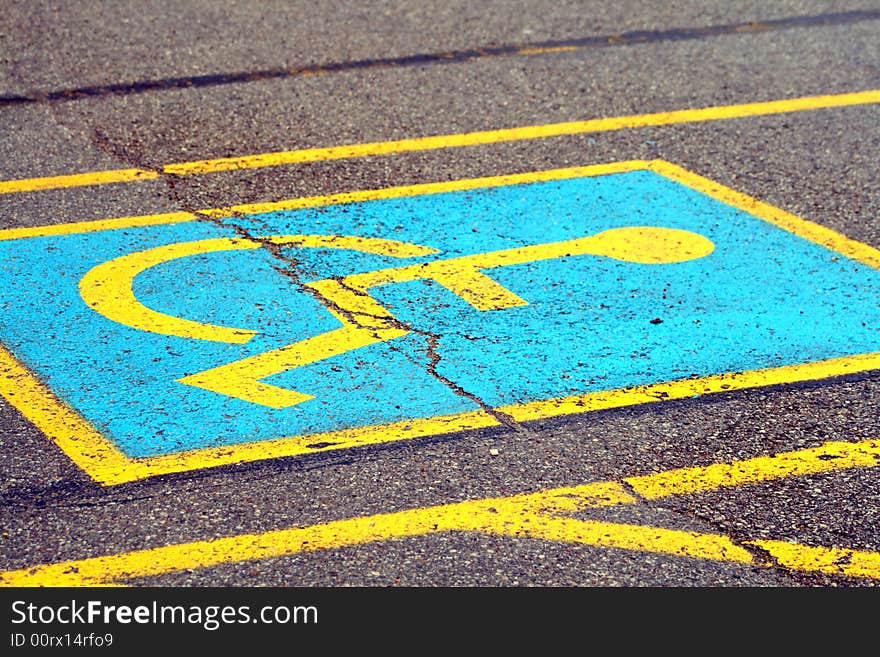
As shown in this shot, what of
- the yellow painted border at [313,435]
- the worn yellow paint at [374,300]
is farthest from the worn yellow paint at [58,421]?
the worn yellow paint at [374,300]

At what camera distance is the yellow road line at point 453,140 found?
665 centimetres

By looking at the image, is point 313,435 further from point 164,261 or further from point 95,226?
point 95,226

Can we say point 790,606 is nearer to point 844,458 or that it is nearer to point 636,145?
point 844,458

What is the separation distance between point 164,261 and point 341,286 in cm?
82

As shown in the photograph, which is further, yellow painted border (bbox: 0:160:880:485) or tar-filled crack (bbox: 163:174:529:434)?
tar-filled crack (bbox: 163:174:529:434)

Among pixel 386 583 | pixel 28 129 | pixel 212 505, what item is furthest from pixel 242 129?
pixel 386 583

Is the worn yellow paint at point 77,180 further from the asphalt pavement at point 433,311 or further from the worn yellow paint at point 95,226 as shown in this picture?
the worn yellow paint at point 95,226

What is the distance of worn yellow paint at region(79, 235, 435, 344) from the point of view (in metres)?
5.11

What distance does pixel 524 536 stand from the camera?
3.93m

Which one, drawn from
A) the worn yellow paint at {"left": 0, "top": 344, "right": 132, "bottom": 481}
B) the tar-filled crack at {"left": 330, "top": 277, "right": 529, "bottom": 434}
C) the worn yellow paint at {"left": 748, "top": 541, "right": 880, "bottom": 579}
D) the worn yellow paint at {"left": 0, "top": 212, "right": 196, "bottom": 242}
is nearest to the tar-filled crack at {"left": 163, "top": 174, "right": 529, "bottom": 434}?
the tar-filled crack at {"left": 330, "top": 277, "right": 529, "bottom": 434}

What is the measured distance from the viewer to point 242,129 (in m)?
7.32

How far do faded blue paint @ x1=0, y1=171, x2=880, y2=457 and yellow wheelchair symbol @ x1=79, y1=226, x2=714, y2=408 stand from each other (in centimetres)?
6

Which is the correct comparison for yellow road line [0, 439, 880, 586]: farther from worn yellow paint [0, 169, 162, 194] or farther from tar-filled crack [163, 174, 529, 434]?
worn yellow paint [0, 169, 162, 194]

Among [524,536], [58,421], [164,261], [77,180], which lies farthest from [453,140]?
[524,536]
